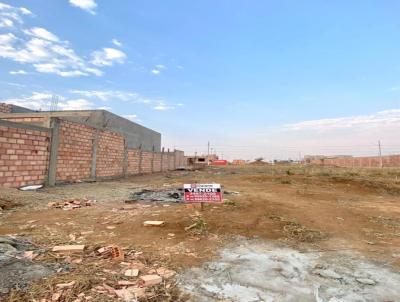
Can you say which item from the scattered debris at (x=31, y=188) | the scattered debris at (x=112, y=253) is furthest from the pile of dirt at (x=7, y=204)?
the scattered debris at (x=112, y=253)

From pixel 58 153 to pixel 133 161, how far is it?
887 cm

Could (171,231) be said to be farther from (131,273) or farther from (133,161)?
(133,161)

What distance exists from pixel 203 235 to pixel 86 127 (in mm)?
9982

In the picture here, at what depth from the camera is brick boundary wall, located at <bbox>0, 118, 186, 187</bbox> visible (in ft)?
30.0

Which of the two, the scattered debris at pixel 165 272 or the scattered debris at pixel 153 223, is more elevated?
the scattered debris at pixel 153 223

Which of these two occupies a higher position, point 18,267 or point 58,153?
point 58,153

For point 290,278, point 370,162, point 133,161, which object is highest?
point 370,162

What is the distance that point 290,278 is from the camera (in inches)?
129

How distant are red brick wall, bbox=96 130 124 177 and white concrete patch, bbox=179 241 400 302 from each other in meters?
12.0

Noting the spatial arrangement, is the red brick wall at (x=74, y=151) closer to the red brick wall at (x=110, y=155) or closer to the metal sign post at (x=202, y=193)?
the red brick wall at (x=110, y=155)

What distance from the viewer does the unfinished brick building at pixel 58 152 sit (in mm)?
9203

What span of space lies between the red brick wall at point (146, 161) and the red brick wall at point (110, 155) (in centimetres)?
431

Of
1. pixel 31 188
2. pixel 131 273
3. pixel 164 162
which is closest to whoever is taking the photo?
pixel 131 273

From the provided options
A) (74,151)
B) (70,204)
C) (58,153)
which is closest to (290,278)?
(70,204)
